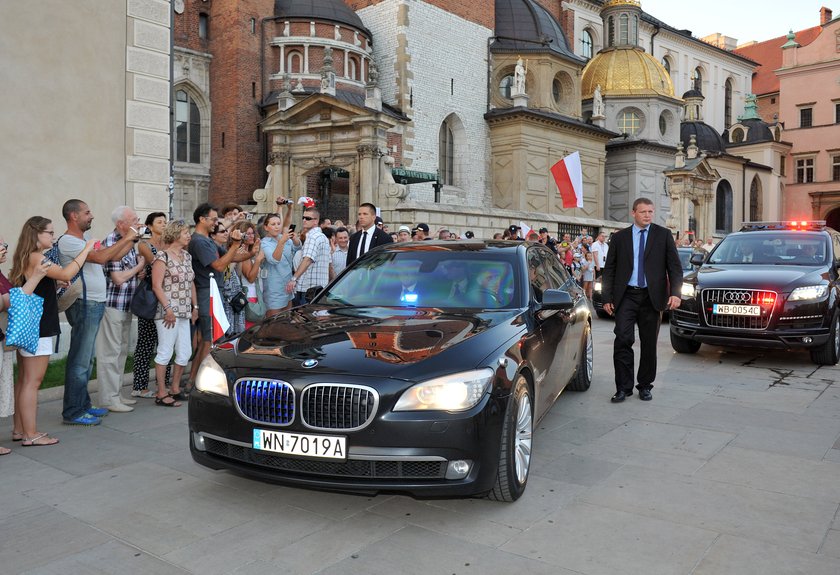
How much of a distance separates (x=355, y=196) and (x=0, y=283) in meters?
20.3

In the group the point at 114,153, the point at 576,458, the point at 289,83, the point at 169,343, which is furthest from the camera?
the point at 289,83

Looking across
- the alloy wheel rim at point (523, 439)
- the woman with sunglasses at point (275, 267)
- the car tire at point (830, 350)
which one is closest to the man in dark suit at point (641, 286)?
the alloy wheel rim at point (523, 439)

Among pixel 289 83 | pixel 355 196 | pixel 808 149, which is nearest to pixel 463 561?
pixel 355 196

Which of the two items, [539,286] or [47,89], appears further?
[47,89]

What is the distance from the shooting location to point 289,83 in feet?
101

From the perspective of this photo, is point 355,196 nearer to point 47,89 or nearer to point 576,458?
point 47,89

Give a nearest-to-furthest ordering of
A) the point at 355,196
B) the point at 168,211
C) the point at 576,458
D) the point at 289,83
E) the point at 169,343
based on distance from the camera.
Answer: the point at 576,458
the point at 169,343
the point at 168,211
the point at 355,196
the point at 289,83

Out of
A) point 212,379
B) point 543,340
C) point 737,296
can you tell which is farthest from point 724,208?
point 212,379

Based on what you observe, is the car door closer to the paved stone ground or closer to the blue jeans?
the paved stone ground

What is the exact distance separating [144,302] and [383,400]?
411 cm

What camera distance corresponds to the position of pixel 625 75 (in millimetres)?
45156

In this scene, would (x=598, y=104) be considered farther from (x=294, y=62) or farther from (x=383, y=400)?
(x=383, y=400)

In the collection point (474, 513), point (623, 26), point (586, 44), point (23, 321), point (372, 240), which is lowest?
point (474, 513)

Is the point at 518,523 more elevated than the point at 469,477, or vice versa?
the point at 469,477
